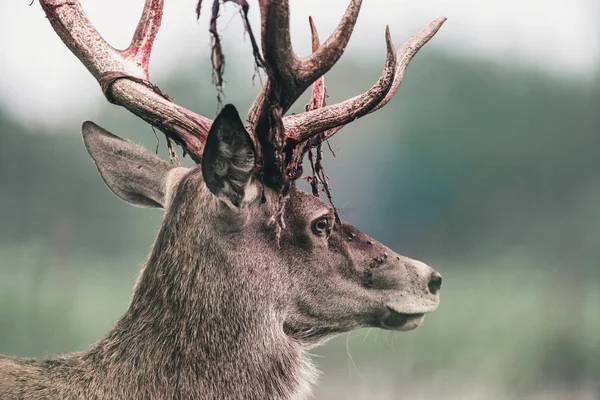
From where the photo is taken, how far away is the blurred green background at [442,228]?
21.3 ft

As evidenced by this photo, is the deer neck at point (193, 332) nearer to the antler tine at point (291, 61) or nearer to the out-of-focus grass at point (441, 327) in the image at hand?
the antler tine at point (291, 61)

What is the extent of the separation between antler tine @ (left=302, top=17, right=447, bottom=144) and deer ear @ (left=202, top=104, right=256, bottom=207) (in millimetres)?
543

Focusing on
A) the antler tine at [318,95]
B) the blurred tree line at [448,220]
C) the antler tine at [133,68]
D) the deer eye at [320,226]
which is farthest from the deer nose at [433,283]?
the blurred tree line at [448,220]

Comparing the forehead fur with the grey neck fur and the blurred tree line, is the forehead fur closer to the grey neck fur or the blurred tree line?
the grey neck fur

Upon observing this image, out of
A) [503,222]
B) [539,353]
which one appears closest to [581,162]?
[503,222]

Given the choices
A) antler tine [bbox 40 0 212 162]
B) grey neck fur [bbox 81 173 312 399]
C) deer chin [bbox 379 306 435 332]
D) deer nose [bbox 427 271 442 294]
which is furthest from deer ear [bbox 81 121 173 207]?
deer nose [bbox 427 271 442 294]

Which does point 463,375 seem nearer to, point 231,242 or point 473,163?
point 473,163

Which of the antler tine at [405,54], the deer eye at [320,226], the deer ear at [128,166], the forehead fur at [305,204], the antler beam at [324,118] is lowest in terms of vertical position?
the deer eye at [320,226]

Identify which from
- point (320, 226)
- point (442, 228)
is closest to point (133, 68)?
point (320, 226)

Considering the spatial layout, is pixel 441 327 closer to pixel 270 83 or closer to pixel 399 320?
pixel 399 320

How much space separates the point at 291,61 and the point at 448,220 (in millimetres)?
5184

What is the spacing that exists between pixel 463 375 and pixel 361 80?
272cm

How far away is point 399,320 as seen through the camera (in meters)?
2.68

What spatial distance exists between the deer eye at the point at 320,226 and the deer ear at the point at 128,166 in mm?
570
